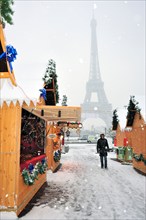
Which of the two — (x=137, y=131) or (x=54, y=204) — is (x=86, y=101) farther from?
(x=54, y=204)

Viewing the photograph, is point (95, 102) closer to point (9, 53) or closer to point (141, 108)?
point (141, 108)

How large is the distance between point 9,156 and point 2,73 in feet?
6.85

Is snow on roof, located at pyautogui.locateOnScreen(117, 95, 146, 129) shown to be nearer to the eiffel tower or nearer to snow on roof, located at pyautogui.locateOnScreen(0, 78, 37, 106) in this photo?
snow on roof, located at pyautogui.locateOnScreen(0, 78, 37, 106)

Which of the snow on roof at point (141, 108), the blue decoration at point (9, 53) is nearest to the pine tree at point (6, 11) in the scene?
the blue decoration at point (9, 53)

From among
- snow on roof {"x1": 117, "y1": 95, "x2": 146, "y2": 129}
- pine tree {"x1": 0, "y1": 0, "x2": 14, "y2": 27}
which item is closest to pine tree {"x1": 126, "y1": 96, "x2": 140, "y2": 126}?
snow on roof {"x1": 117, "y1": 95, "x2": 146, "y2": 129}

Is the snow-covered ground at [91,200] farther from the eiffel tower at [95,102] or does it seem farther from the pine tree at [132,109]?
the eiffel tower at [95,102]

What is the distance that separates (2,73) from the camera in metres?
5.82

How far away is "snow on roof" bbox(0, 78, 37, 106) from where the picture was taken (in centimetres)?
534

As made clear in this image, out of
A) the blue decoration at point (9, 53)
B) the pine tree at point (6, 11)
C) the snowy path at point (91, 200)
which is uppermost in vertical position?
the pine tree at point (6, 11)

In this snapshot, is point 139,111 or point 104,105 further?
point 104,105

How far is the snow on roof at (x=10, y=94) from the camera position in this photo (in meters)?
5.34

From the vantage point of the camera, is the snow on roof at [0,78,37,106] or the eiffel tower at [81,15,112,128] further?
the eiffel tower at [81,15,112,128]

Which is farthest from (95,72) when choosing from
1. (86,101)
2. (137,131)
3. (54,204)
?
(54,204)

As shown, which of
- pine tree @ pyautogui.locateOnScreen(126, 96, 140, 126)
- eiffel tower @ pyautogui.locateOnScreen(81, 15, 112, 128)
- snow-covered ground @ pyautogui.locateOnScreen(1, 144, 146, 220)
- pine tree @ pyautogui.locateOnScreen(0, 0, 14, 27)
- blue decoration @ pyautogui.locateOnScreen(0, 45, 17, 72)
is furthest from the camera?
eiffel tower @ pyautogui.locateOnScreen(81, 15, 112, 128)
